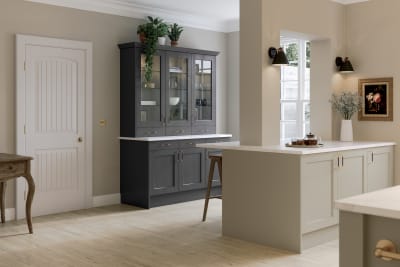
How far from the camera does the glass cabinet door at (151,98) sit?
659 centimetres

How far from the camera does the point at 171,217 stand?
233 inches

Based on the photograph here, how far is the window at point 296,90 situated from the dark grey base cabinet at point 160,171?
142cm

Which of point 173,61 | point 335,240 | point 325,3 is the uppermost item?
point 325,3

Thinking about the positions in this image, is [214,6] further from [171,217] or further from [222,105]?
[171,217]

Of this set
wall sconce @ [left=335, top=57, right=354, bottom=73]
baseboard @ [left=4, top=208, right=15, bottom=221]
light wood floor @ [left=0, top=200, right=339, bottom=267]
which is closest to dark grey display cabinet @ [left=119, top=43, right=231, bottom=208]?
light wood floor @ [left=0, top=200, right=339, bottom=267]

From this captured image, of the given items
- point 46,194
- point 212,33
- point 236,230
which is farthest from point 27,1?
point 236,230

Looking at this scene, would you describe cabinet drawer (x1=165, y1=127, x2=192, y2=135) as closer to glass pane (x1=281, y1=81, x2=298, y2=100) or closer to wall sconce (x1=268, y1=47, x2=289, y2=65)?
glass pane (x1=281, y1=81, x2=298, y2=100)

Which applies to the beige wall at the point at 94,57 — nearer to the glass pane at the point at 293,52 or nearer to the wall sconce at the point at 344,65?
the glass pane at the point at 293,52

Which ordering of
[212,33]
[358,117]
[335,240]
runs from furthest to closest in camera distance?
[212,33] < [358,117] < [335,240]

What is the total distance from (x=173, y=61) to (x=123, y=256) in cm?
342

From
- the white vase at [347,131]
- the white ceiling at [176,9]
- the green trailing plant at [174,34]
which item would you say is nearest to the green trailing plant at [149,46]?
the white ceiling at [176,9]

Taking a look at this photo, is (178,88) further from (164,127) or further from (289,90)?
(289,90)

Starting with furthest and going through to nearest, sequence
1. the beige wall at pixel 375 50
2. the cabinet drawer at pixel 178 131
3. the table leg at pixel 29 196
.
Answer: the cabinet drawer at pixel 178 131, the beige wall at pixel 375 50, the table leg at pixel 29 196

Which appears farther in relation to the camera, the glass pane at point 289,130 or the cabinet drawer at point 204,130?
the glass pane at point 289,130
